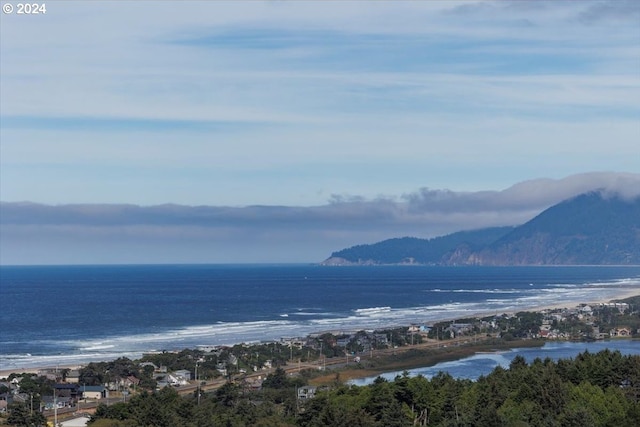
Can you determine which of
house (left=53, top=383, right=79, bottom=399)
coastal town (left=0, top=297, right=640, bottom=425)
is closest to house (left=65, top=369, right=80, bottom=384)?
coastal town (left=0, top=297, right=640, bottom=425)

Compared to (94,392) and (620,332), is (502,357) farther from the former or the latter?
(94,392)

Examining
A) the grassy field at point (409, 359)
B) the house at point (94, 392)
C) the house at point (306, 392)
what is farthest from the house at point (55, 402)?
the grassy field at point (409, 359)

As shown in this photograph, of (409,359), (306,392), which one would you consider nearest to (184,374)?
(306,392)

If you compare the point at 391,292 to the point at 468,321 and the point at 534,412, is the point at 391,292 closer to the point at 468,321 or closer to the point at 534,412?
the point at 468,321

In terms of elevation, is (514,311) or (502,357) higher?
(514,311)

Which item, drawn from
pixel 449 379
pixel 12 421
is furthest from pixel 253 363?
pixel 12 421

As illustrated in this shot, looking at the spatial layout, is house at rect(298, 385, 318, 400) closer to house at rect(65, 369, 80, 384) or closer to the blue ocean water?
house at rect(65, 369, 80, 384)
